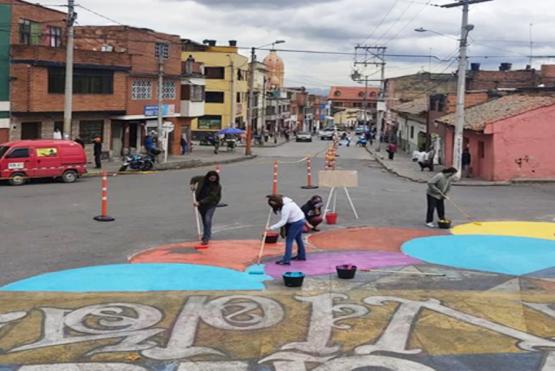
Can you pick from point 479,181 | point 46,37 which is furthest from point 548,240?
point 46,37

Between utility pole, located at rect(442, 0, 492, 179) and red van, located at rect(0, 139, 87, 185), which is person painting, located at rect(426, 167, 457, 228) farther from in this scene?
red van, located at rect(0, 139, 87, 185)

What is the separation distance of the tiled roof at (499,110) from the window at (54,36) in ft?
76.2

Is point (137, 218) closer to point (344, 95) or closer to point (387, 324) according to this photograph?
point (387, 324)

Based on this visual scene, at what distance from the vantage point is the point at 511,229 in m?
18.6

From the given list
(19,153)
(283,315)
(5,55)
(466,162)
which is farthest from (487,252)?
(5,55)

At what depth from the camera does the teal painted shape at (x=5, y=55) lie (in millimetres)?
35281

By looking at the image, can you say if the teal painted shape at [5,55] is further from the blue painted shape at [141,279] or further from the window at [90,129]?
the blue painted shape at [141,279]

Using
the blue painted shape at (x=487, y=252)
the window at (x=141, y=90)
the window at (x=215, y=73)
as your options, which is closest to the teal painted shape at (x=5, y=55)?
the window at (x=141, y=90)

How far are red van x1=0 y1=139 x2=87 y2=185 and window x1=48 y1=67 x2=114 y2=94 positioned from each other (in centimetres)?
832

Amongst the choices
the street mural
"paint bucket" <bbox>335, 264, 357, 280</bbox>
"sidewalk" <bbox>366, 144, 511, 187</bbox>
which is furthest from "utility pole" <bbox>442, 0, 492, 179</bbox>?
"paint bucket" <bbox>335, 264, 357, 280</bbox>

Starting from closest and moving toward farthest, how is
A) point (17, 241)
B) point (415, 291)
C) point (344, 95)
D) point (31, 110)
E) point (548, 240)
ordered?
1. point (415, 291)
2. point (17, 241)
3. point (548, 240)
4. point (31, 110)
5. point (344, 95)

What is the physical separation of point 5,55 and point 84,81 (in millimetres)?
5582

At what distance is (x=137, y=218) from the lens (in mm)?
19516

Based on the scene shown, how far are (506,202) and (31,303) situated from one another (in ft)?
60.6
